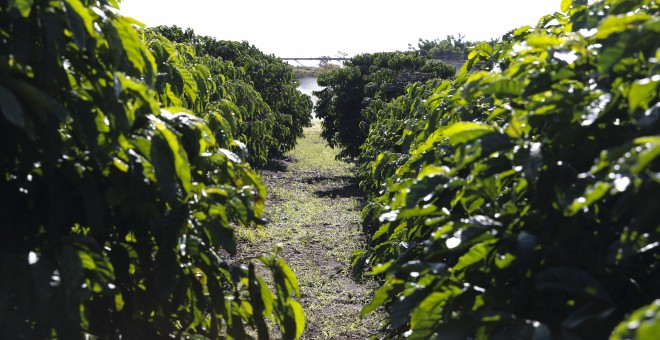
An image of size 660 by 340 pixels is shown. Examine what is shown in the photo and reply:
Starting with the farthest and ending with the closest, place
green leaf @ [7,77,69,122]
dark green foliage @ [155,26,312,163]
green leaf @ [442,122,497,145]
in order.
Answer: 1. dark green foliage @ [155,26,312,163]
2. green leaf @ [442,122,497,145]
3. green leaf @ [7,77,69,122]

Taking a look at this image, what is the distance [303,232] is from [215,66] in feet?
9.90

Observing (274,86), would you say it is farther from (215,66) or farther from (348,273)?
(348,273)

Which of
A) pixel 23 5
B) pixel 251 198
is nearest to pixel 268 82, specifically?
pixel 251 198

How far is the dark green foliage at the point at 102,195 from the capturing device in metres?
1.94

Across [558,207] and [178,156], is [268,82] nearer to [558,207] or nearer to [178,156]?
[178,156]

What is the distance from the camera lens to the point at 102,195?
2316 mm

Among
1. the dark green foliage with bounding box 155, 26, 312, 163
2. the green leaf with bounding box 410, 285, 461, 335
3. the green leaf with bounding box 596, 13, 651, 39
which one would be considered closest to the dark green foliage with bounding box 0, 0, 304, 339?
the green leaf with bounding box 410, 285, 461, 335

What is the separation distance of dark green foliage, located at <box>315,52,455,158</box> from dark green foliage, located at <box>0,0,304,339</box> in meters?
15.8

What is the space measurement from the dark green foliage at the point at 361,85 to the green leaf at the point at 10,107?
1649 cm

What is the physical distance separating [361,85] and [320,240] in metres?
10.6

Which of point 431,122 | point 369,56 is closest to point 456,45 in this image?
point 369,56

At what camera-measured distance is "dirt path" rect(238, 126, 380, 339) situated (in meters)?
7.97

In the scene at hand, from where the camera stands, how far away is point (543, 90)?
2.22 m

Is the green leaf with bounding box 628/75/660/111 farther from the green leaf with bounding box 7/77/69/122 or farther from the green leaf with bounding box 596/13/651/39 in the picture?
the green leaf with bounding box 7/77/69/122
